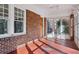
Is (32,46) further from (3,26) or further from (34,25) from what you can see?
(3,26)

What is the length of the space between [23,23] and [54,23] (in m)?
0.69

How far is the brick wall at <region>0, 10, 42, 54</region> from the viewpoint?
3.09 m

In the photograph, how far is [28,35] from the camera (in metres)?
3.27

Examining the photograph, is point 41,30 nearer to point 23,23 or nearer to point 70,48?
point 23,23

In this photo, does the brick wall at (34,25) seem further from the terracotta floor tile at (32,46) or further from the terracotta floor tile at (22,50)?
the terracotta floor tile at (22,50)

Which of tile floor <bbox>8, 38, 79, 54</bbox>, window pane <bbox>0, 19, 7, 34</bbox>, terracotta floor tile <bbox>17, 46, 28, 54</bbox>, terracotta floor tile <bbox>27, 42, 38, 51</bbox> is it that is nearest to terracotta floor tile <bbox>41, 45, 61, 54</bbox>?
tile floor <bbox>8, 38, 79, 54</bbox>

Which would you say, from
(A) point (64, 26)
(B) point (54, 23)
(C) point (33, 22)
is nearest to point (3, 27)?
(C) point (33, 22)

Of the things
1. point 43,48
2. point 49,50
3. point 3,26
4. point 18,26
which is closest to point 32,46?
point 43,48

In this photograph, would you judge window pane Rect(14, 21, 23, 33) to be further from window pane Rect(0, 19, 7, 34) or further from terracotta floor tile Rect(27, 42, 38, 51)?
terracotta floor tile Rect(27, 42, 38, 51)

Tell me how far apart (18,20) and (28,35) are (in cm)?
40

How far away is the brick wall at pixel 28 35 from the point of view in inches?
122

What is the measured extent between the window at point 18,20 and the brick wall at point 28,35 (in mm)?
133

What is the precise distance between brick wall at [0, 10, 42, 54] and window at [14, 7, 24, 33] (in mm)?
133

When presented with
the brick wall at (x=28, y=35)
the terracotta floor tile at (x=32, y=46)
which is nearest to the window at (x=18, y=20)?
the brick wall at (x=28, y=35)
